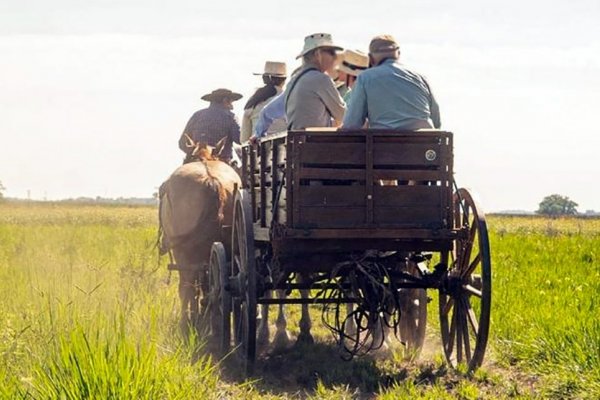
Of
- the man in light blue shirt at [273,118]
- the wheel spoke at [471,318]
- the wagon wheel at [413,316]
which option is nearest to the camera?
the wheel spoke at [471,318]

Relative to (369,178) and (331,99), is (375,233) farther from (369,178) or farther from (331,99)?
(331,99)

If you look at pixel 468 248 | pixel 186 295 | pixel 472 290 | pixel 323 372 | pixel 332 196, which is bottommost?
pixel 323 372

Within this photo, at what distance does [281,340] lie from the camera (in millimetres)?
9195

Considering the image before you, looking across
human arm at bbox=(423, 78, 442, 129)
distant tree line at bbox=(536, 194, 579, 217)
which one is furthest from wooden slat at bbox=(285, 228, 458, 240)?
distant tree line at bbox=(536, 194, 579, 217)

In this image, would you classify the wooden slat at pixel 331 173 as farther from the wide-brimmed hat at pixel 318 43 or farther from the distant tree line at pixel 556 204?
the distant tree line at pixel 556 204

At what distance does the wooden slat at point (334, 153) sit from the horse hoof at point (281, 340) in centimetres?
269

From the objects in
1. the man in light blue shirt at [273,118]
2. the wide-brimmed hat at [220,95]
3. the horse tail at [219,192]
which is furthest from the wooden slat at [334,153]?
the wide-brimmed hat at [220,95]

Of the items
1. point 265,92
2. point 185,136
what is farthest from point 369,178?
point 185,136

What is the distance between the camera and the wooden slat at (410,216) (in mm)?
6988

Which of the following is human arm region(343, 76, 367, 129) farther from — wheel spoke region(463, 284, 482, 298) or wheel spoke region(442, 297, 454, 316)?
wheel spoke region(442, 297, 454, 316)

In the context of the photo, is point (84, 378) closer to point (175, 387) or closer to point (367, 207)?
point (175, 387)

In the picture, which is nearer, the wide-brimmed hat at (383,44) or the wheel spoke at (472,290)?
the wheel spoke at (472,290)

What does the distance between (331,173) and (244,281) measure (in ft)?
4.15

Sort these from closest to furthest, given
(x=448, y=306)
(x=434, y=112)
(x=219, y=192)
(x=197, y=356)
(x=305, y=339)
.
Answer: (x=434, y=112), (x=197, y=356), (x=448, y=306), (x=305, y=339), (x=219, y=192)
